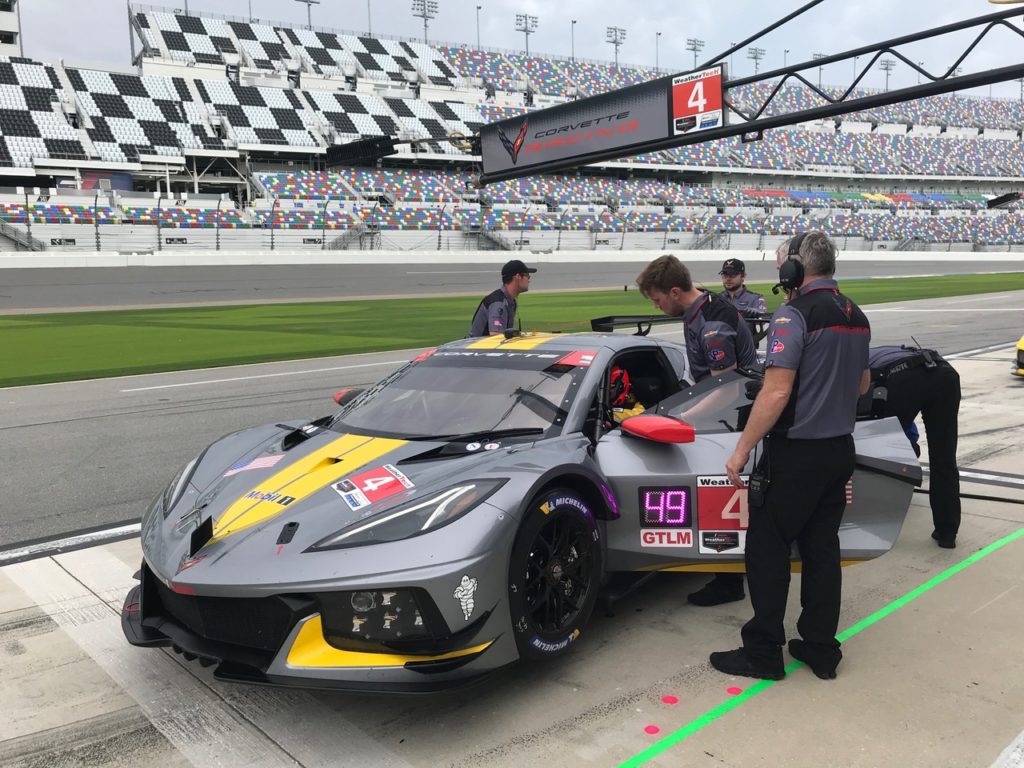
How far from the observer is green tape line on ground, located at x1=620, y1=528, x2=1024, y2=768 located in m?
2.68

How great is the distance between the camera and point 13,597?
3.98m

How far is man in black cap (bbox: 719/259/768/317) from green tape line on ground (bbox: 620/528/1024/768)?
9.04ft

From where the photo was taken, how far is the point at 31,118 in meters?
45.5

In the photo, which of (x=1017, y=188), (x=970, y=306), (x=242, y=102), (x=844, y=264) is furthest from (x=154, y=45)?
(x=1017, y=188)

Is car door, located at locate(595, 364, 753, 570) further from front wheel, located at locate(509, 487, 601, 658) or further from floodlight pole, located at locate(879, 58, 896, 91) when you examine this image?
floodlight pole, located at locate(879, 58, 896, 91)

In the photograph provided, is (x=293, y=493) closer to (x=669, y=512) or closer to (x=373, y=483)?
(x=373, y=483)

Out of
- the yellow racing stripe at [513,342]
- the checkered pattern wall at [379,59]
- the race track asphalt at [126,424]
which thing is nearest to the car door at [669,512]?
the yellow racing stripe at [513,342]

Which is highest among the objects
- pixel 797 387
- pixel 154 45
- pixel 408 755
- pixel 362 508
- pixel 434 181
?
pixel 154 45

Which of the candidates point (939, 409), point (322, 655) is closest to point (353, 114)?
point (939, 409)

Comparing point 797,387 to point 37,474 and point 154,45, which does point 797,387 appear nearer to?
point 37,474

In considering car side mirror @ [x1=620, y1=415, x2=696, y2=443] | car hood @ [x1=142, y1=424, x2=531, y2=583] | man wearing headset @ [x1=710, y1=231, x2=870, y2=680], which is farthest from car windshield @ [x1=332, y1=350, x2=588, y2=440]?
man wearing headset @ [x1=710, y1=231, x2=870, y2=680]

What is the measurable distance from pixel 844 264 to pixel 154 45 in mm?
47162

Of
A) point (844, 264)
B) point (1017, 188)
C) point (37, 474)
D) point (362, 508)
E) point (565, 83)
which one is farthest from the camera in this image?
point (1017, 188)

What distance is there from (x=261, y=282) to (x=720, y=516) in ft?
90.2
